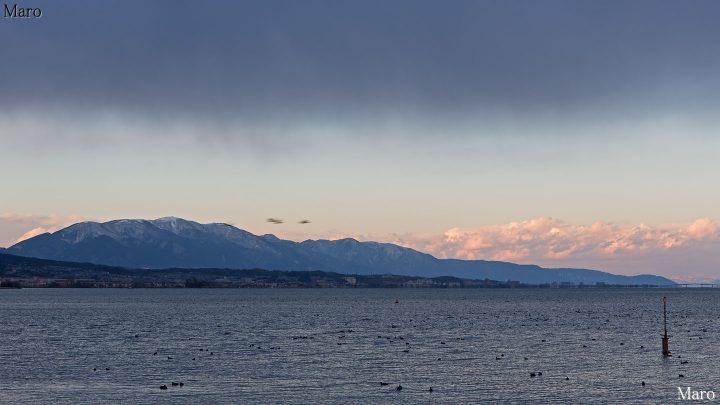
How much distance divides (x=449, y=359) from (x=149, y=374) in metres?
39.9

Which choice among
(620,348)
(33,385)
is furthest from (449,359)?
(33,385)

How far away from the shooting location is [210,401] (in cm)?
8575

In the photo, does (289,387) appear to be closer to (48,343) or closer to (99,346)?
(99,346)

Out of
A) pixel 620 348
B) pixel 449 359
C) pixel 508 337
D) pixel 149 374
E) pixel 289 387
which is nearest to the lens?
pixel 289 387

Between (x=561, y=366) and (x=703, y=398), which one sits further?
(x=561, y=366)

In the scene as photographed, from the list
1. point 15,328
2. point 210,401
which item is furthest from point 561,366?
A: point 15,328

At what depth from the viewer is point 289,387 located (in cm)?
9500

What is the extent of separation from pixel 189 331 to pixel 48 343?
36454mm

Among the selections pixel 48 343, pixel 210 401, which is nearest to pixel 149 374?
pixel 210 401

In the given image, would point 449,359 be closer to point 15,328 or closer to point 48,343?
point 48,343

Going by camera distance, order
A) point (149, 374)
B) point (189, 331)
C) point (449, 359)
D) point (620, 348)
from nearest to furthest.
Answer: point (149, 374), point (449, 359), point (620, 348), point (189, 331)

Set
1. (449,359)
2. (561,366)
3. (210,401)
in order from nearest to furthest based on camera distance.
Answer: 1. (210,401)
2. (561,366)
3. (449,359)

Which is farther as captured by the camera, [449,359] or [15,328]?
[15,328]

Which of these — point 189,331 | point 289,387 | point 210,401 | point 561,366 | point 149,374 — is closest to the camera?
point 210,401
